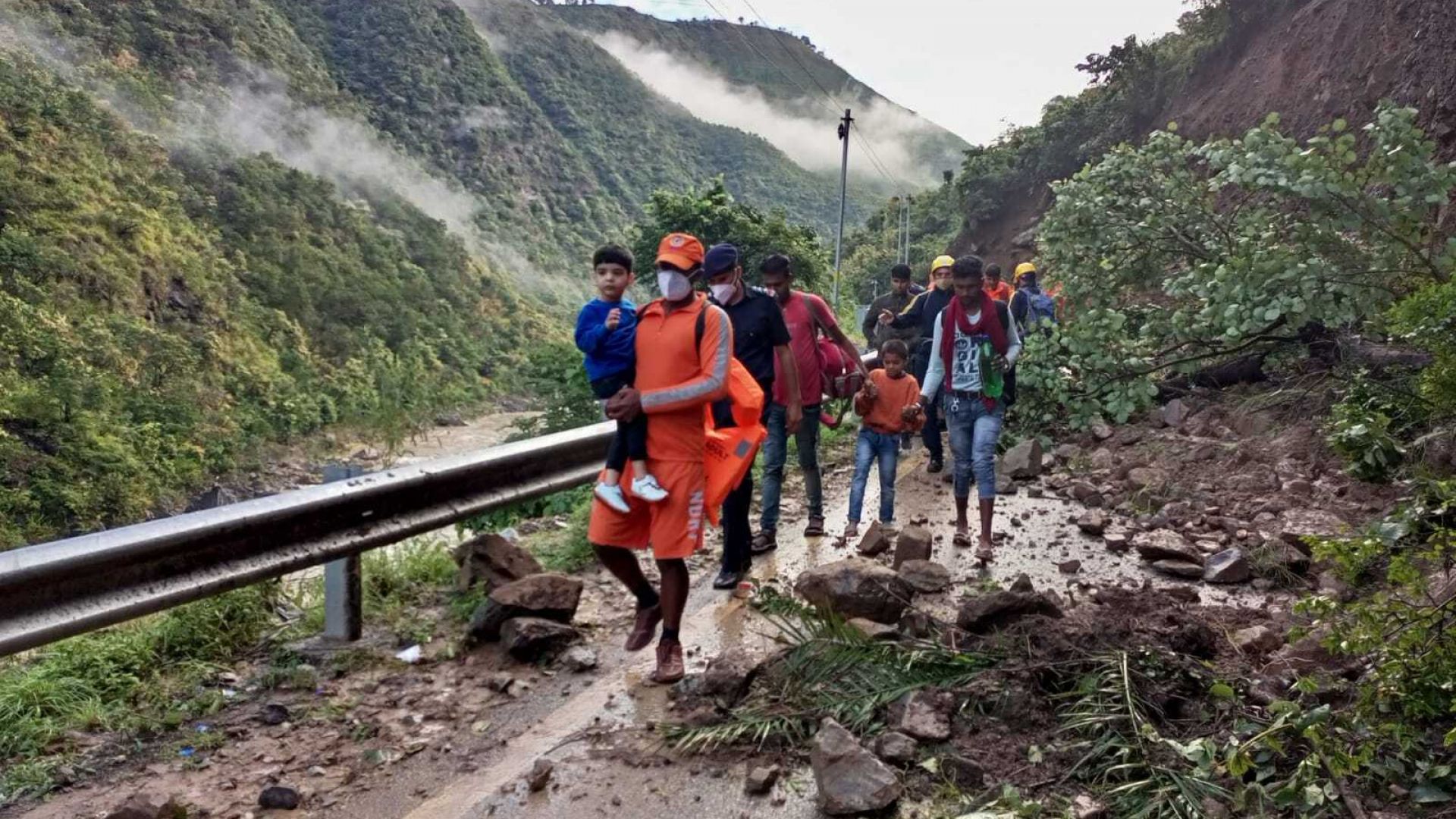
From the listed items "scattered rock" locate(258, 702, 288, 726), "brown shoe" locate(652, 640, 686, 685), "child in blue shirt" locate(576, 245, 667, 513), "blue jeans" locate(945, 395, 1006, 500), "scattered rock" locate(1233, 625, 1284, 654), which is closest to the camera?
"scattered rock" locate(258, 702, 288, 726)

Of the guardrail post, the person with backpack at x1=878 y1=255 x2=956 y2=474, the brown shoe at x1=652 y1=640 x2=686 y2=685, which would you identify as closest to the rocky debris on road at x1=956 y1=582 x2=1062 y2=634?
the brown shoe at x1=652 y1=640 x2=686 y2=685

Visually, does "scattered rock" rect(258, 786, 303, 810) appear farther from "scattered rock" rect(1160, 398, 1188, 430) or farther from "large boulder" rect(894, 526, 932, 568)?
"scattered rock" rect(1160, 398, 1188, 430)

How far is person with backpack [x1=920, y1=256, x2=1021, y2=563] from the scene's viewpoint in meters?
5.92

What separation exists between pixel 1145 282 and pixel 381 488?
7097 millimetres

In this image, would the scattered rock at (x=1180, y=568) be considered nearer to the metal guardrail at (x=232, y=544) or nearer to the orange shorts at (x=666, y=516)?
the orange shorts at (x=666, y=516)

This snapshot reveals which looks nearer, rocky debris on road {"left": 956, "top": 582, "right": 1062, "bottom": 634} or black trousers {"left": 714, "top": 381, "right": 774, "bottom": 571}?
rocky debris on road {"left": 956, "top": 582, "right": 1062, "bottom": 634}

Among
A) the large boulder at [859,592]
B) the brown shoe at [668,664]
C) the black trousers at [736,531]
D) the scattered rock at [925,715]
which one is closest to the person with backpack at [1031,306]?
the black trousers at [736,531]

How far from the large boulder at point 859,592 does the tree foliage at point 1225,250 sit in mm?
4093

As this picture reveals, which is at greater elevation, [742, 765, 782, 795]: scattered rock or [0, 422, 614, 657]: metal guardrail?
[0, 422, 614, 657]: metal guardrail

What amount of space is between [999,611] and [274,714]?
2705 mm

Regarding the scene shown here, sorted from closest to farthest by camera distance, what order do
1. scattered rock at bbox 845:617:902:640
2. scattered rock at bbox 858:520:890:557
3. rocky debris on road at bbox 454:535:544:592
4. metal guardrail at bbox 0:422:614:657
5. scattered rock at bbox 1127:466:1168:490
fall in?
metal guardrail at bbox 0:422:614:657, scattered rock at bbox 845:617:902:640, rocky debris on road at bbox 454:535:544:592, scattered rock at bbox 858:520:890:557, scattered rock at bbox 1127:466:1168:490

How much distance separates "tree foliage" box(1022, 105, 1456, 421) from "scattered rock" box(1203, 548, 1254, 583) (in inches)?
96.0

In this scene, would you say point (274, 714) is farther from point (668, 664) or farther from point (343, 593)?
point (668, 664)

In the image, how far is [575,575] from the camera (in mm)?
5422
